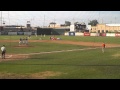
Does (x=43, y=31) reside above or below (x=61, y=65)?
above

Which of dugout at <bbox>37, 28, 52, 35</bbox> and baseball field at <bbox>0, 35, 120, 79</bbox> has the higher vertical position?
dugout at <bbox>37, 28, 52, 35</bbox>

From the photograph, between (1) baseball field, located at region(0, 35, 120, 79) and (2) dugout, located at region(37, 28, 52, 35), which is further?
(2) dugout, located at region(37, 28, 52, 35)

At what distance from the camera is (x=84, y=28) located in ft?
387

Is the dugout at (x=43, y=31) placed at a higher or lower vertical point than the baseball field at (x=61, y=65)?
higher

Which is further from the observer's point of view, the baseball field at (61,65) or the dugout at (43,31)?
the dugout at (43,31)

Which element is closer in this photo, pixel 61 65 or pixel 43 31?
pixel 61 65
